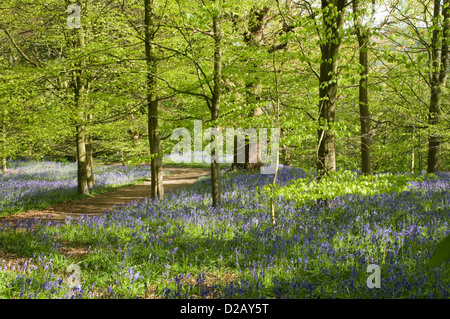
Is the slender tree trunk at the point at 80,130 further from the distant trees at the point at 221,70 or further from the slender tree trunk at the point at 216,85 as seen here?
the slender tree trunk at the point at 216,85

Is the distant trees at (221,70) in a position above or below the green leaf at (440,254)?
above

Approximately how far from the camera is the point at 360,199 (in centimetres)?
755

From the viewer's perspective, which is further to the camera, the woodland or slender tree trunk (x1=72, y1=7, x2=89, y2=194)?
slender tree trunk (x1=72, y1=7, x2=89, y2=194)

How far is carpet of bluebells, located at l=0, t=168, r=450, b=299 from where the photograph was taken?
3775 mm

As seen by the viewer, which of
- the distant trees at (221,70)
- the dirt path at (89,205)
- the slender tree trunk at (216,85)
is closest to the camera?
the distant trees at (221,70)

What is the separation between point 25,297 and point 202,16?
5757 millimetres

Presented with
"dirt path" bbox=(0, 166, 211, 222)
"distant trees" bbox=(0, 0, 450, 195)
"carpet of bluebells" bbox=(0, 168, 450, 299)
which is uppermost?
"distant trees" bbox=(0, 0, 450, 195)

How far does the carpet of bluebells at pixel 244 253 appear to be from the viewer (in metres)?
3.78

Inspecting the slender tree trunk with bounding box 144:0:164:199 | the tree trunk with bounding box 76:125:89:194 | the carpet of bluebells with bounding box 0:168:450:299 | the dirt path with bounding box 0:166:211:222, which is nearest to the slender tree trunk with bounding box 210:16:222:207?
the carpet of bluebells with bounding box 0:168:450:299

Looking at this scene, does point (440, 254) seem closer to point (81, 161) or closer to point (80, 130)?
point (80, 130)

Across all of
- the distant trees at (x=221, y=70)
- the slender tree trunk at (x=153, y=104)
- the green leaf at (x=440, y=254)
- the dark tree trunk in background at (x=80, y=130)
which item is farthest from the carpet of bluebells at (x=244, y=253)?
the dark tree trunk in background at (x=80, y=130)

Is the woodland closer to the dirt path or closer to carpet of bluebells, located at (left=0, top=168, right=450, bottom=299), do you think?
carpet of bluebells, located at (left=0, top=168, right=450, bottom=299)
